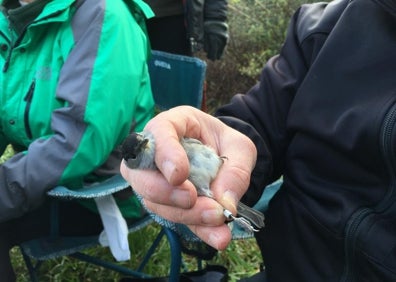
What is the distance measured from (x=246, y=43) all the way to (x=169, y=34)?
2.11 m

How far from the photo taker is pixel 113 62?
2.02 metres

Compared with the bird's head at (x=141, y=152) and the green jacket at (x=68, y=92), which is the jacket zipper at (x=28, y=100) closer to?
the green jacket at (x=68, y=92)

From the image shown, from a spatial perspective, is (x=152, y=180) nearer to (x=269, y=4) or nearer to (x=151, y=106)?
(x=151, y=106)

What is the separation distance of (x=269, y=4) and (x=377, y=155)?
165 inches

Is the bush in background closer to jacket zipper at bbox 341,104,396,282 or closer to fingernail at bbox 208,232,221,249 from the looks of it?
jacket zipper at bbox 341,104,396,282

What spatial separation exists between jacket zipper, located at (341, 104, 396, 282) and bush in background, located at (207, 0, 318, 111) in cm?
384

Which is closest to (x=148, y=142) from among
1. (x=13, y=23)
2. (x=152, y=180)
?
(x=152, y=180)

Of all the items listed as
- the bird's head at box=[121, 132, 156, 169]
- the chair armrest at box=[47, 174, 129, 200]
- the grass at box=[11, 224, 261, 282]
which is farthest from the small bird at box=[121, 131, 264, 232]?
the grass at box=[11, 224, 261, 282]

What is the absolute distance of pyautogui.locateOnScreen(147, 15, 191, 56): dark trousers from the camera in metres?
3.24

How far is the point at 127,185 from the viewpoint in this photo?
1.92 m

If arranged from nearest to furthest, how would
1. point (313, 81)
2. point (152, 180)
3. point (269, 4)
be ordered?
point (152, 180) < point (313, 81) < point (269, 4)

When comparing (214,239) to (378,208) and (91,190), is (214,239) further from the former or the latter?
(91,190)

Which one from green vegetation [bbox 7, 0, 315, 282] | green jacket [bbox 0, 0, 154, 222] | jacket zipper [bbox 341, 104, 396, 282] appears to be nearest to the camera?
jacket zipper [bbox 341, 104, 396, 282]

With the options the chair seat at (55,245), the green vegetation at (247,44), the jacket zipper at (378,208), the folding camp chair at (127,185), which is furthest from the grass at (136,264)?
the green vegetation at (247,44)
